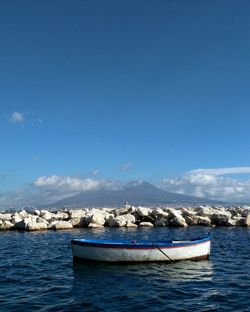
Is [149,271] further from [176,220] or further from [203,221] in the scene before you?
[203,221]

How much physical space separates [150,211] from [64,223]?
1606 centimetres

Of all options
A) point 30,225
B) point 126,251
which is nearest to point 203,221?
point 30,225

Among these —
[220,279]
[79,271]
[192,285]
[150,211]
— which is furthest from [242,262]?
[150,211]

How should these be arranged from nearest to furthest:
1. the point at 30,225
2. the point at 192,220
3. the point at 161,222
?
the point at 30,225
the point at 161,222
the point at 192,220

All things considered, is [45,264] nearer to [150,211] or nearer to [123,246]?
[123,246]

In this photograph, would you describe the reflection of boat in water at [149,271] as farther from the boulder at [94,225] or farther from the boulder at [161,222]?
the boulder at [161,222]

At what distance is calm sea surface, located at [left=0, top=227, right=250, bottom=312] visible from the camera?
22.3m

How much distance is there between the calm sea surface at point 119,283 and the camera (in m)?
22.3

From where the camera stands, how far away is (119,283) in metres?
27.3

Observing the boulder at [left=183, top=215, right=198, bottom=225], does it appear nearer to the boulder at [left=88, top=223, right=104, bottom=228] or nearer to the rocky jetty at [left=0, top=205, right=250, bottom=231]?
the rocky jetty at [left=0, top=205, right=250, bottom=231]

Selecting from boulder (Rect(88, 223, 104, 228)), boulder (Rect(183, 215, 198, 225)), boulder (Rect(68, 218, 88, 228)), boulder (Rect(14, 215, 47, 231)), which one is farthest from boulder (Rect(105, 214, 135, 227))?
boulder (Rect(14, 215, 47, 231))

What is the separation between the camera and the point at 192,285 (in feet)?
86.9

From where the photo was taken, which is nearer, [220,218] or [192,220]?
[220,218]

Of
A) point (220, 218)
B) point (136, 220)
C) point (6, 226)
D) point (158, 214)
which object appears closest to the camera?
point (6, 226)
